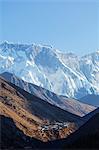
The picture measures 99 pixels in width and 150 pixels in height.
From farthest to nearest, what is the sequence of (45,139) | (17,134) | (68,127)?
(68,127) < (45,139) < (17,134)

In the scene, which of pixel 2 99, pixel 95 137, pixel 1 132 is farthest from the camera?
pixel 2 99

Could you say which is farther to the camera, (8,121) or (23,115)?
(23,115)

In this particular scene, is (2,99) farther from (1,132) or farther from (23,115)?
(1,132)

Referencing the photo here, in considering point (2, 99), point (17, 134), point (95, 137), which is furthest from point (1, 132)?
point (2, 99)

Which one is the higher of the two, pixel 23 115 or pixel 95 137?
pixel 95 137

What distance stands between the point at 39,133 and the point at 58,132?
296 inches

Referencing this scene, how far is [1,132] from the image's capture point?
13612 centimetres

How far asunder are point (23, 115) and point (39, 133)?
2516 centimetres

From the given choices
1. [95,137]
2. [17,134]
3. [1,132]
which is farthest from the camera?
[17,134]

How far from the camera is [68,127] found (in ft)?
601

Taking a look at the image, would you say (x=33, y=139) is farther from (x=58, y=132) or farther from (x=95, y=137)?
(x=95, y=137)

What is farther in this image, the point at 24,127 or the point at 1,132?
the point at 24,127

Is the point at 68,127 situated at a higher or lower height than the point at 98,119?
lower

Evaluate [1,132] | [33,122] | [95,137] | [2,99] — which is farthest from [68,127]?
[95,137]
